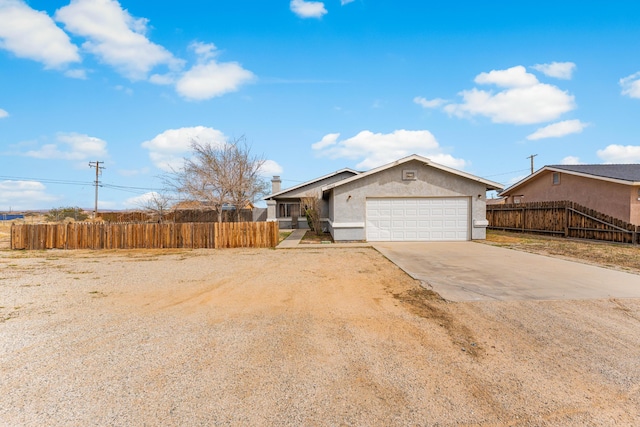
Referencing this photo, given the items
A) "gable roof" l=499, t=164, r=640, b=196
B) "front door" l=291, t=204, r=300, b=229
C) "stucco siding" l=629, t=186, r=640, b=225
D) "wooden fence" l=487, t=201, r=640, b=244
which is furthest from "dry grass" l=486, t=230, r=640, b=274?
"front door" l=291, t=204, r=300, b=229

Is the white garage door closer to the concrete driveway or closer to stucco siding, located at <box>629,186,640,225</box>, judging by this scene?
the concrete driveway

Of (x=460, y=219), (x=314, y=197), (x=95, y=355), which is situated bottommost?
(x=95, y=355)

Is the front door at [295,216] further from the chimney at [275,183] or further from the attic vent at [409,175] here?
the attic vent at [409,175]

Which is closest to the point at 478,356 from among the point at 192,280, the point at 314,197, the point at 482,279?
the point at 482,279

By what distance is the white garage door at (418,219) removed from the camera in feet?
51.4

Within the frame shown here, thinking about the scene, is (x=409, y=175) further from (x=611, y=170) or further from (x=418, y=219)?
(x=611, y=170)

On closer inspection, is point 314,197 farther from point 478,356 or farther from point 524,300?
point 478,356

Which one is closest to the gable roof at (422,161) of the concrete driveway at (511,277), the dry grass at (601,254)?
the dry grass at (601,254)

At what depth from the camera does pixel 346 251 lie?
12.6 m

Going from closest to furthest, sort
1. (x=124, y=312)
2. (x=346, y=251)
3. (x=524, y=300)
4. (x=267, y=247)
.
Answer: (x=124, y=312)
(x=524, y=300)
(x=346, y=251)
(x=267, y=247)

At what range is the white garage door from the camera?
51.4ft

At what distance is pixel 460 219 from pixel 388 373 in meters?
14.0

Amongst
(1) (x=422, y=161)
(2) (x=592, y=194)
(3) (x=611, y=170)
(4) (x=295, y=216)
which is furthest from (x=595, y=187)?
(4) (x=295, y=216)

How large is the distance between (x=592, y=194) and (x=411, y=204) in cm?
1079
